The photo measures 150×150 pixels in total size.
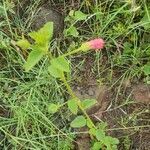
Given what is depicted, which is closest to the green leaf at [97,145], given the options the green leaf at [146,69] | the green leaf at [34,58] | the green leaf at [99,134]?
the green leaf at [99,134]

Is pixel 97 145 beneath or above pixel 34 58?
beneath

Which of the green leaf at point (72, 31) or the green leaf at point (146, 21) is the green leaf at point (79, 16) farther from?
the green leaf at point (146, 21)

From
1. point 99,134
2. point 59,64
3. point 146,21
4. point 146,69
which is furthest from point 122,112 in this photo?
point 59,64

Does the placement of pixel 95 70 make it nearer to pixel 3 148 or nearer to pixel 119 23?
pixel 119 23

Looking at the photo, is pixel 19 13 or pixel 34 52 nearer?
pixel 34 52

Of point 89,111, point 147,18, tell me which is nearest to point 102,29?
point 147,18

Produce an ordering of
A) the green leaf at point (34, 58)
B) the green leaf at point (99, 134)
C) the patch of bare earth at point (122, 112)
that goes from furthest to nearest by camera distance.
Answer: the patch of bare earth at point (122, 112) < the green leaf at point (99, 134) < the green leaf at point (34, 58)

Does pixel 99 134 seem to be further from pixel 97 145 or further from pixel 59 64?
pixel 59 64

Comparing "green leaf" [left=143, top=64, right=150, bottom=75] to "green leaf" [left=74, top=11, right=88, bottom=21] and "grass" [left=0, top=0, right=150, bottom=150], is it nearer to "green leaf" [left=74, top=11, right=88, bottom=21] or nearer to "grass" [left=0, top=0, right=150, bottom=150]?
"grass" [left=0, top=0, right=150, bottom=150]
